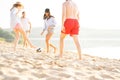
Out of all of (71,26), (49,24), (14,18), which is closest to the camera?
(71,26)

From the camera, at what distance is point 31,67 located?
306 inches

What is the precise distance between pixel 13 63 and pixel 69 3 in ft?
8.23

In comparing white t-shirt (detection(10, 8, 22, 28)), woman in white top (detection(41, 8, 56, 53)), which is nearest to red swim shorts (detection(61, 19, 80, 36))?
white t-shirt (detection(10, 8, 22, 28))

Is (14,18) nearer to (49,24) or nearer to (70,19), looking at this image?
(49,24)

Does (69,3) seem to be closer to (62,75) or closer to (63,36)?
(63,36)

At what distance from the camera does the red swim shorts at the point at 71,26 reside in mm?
9703

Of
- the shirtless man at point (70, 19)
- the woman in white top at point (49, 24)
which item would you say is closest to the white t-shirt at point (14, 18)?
the woman in white top at point (49, 24)

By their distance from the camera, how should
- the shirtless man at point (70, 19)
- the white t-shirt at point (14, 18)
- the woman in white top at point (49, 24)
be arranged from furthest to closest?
the woman in white top at point (49, 24)
the white t-shirt at point (14, 18)
the shirtless man at point (70, 19)

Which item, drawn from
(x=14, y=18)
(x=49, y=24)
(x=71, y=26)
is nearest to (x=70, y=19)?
(x=71, y=26)

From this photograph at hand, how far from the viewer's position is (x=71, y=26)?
9.70 m

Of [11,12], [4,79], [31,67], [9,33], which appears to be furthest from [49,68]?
[9,33]

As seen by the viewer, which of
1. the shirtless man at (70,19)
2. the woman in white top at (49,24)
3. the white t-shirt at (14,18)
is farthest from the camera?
the woman in white top at (49,24)

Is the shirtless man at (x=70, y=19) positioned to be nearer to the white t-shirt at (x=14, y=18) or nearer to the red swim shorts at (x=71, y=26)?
the red swim shorts at (x=71, y=26)

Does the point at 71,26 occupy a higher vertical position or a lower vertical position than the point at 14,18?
lower
